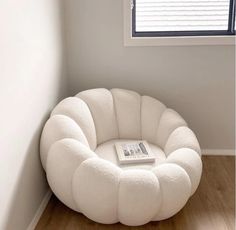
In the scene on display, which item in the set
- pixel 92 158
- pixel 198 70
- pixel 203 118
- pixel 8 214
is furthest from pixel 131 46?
pixel 8 214

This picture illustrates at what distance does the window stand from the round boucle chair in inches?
30.0

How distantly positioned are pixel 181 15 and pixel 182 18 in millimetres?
25

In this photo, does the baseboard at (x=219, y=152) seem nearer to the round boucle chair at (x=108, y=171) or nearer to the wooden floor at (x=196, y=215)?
the wooden floor at (x=196, y=215)

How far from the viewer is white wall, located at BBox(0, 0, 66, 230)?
1695mm

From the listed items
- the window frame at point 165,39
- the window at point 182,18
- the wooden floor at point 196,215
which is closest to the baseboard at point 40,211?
the wooden floor at point 196,215

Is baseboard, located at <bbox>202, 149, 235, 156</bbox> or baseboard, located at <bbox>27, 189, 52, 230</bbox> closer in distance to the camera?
baseboard, located at <bbox>27, 189, 52, 230</bbox>

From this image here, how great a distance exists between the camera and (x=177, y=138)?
2.38 metres

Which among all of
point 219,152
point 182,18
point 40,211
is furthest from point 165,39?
point 40,211

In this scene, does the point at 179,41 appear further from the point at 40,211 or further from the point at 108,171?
the point at 40,211

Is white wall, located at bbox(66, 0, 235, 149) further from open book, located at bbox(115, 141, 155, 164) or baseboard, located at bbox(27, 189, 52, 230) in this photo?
baseboard, located at bbox(27, 189, 52, 230)

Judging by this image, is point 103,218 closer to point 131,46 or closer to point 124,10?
point 131,46

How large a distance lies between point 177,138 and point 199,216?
52 centimetres

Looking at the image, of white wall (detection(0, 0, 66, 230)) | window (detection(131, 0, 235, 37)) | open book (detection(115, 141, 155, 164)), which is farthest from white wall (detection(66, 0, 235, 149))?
open book (detection(115, 141, 155, 164))

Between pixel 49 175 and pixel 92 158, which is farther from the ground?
pixel 92 158
